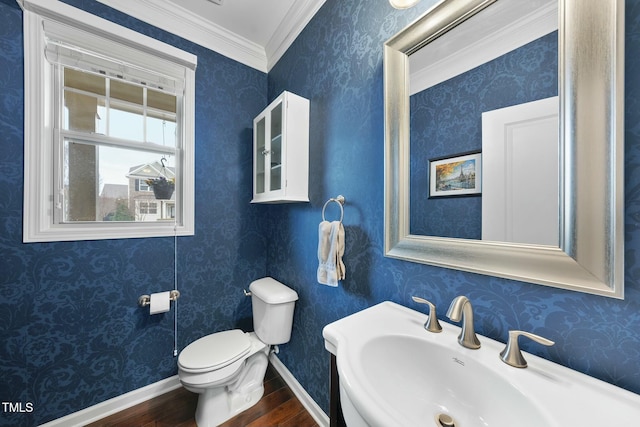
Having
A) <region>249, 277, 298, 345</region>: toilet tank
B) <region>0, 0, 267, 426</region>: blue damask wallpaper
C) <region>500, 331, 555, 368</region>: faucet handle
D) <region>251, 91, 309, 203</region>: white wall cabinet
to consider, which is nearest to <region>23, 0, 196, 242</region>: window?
<region>0, 0, 267, 426</region>: blue damask wallpaper

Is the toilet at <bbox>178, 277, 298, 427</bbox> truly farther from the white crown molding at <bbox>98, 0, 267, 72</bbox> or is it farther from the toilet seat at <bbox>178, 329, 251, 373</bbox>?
the white crown molding at <bbox>98, 0, 267, 72</bbox>

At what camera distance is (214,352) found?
136cm

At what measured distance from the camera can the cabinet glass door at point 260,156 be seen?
5.41 ft

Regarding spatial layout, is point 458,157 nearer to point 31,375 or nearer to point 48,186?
point 48,186

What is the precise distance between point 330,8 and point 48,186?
1805 mm

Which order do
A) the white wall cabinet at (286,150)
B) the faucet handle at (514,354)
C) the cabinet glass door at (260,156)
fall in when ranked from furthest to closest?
the cabinet glass door at (260,156)
the white wall cabinet at (286,150)
the faucet handle at (514,354)

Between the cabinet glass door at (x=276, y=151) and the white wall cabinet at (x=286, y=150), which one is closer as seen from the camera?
the white wall cabinet at (x=286, y=150)

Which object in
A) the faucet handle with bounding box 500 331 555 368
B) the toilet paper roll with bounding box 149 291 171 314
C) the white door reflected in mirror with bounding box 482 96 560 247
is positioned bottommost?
the toilet paper roll with bounding box 149 291 171 314

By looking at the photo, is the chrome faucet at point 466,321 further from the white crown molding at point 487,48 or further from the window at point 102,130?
the window at point 102,130

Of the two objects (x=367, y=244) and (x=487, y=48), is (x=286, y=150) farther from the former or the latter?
(x=487, y=48)

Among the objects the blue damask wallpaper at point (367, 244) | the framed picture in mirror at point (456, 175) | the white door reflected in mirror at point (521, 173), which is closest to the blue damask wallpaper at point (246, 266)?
the blue damask wallpaper at point (367, 244)

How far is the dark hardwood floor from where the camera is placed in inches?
52.3

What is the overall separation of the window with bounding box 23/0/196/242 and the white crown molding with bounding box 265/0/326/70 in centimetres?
61

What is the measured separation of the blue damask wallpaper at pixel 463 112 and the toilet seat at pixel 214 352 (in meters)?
1.23
